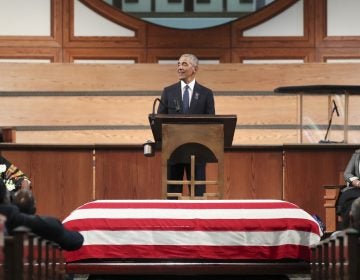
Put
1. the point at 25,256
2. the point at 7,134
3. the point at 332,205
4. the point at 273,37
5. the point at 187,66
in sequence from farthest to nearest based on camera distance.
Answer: the point at 273,37 → the point at 7,134 → the point at 332,205 → the point at 187,66 → the point at 25,256

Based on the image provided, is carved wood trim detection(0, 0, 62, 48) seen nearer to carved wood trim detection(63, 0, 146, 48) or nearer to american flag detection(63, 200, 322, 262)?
carved wood trim detection(63, 0, 146, 48)

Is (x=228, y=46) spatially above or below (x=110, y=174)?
above

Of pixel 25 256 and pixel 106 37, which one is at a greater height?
pixel 106 37

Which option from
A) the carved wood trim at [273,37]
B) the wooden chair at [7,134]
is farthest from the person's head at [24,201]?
the carved wood trim at [273,37]

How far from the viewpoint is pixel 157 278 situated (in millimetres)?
6121

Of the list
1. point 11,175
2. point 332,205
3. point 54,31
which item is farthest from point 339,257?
point 54,31

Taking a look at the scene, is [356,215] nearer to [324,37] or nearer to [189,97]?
[189,97]

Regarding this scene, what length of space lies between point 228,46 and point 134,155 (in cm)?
281

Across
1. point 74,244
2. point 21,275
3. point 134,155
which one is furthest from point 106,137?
point 21,275

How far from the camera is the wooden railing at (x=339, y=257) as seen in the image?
3990 millimetres

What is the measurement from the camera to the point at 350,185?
307 inches

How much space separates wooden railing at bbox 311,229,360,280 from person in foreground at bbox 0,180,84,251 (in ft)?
4.08

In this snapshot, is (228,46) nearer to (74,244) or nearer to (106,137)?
(106,137)

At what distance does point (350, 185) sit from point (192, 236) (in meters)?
2.45
